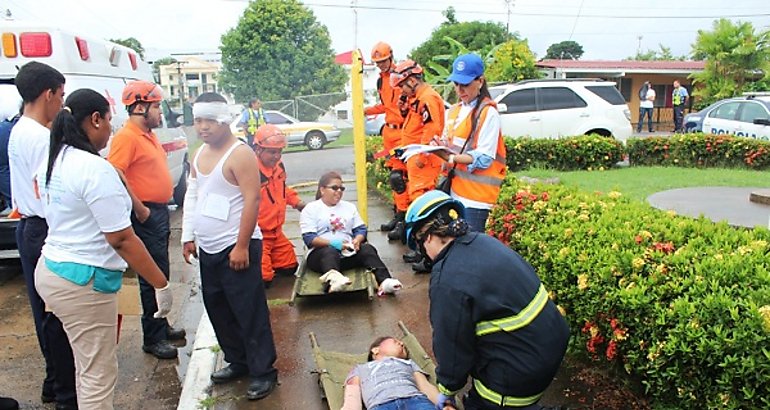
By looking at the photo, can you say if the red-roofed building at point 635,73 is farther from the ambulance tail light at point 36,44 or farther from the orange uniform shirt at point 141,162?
the orange uniform shirt at point 141,162

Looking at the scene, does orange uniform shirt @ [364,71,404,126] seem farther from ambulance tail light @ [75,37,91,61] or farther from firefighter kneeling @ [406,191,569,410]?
firefighter kneeling @ [406,191,569,410]

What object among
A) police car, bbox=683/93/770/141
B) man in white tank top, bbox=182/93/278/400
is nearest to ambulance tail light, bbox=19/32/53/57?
man in white tank top, bbox=182/93/278/400

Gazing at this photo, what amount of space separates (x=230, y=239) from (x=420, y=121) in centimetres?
283

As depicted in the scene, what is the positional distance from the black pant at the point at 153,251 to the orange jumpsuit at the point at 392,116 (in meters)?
2.72

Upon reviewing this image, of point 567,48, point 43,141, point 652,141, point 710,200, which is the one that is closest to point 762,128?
point 652,141

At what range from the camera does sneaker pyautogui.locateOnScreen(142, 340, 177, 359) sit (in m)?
4.64

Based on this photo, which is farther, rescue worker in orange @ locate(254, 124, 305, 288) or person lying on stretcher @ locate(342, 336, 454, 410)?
rescue worker in orange @ locate(254, 124, 305, 288)

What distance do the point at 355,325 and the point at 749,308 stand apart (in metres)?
2.91

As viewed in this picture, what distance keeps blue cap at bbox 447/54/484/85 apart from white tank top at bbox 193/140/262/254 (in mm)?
1643

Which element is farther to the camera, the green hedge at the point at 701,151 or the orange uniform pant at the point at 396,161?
the green hedge at the point at 701,151

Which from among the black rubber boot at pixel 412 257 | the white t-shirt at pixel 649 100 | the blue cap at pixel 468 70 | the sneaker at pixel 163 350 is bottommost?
the sneaker at pixel 163 350

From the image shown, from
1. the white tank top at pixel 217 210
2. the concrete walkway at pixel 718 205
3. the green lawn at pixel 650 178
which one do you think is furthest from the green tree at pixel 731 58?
the white tank top at pixel 217 210

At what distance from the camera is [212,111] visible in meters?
3.56

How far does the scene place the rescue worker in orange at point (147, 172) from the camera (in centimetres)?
436
